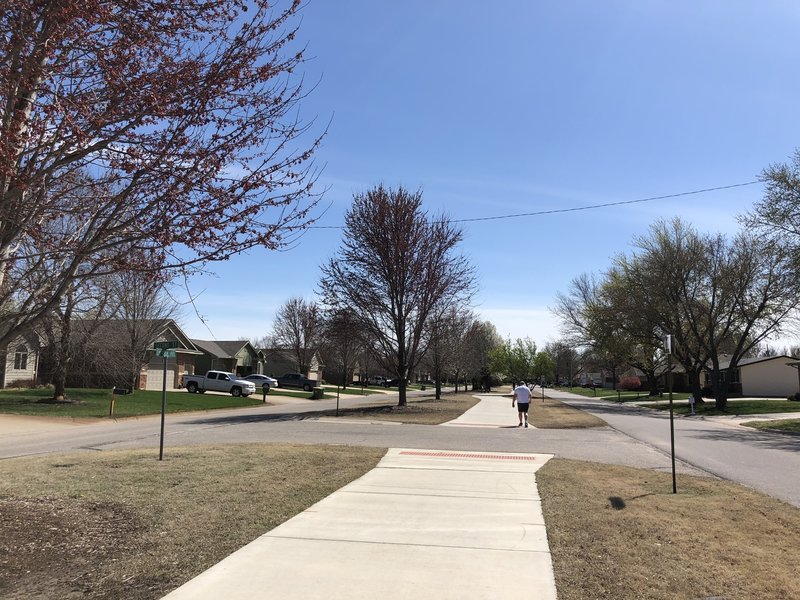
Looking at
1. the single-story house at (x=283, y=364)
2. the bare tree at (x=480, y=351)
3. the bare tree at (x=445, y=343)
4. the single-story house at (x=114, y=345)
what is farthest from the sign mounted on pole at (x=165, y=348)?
the single-story house at (x=283, y=364)

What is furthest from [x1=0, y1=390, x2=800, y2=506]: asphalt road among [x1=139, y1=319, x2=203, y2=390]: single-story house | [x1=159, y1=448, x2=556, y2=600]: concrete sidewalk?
[x1=139, y1=319, x2=203, y2=390]: single-story house

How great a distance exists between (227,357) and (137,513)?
2309 inches

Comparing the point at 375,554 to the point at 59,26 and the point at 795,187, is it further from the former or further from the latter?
the point at 795,187

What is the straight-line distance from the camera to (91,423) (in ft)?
79.2

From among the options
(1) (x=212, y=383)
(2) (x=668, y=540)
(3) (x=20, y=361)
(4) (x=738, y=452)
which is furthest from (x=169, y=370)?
(2) (x=668, y=540)

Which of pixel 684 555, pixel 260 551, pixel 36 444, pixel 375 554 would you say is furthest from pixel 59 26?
pixel 36 444

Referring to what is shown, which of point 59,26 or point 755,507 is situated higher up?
point 59,26

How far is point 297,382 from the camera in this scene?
64.2 metres

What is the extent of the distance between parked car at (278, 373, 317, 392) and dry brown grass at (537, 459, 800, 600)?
55.3 meters

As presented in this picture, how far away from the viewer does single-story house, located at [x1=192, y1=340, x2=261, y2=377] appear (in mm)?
62469

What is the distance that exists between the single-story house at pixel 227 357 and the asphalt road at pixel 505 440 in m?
39.4

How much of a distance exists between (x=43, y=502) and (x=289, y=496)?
2.84 meters

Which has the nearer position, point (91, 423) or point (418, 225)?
point (91, 423)

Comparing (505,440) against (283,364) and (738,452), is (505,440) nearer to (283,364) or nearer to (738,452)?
(738,452)
